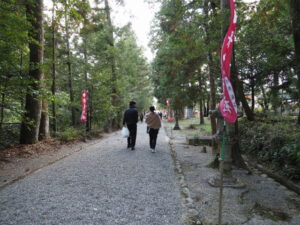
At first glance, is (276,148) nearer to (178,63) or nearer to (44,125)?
(178,63)

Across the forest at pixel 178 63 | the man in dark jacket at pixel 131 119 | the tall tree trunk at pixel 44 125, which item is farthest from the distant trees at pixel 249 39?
the tall tree trunk at pixel 44 125

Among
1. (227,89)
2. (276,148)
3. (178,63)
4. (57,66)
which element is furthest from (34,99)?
(276,148)

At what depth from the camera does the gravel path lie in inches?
122

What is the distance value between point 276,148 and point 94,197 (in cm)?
522

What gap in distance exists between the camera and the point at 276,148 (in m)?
6.07

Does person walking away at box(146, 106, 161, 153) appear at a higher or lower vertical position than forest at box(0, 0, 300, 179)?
lower

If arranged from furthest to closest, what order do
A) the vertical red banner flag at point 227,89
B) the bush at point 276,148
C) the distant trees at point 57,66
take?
the distant trees at point 57,66 → the bush at point 276,148 → the vertical red banner flag at point 227,89

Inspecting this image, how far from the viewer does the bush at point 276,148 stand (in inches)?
192

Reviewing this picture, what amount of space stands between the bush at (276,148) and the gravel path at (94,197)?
2787mm

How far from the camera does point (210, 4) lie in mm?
7887

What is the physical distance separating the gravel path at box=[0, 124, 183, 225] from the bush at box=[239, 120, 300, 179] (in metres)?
2.79

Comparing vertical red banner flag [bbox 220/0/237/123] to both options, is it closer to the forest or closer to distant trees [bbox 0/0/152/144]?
the forest

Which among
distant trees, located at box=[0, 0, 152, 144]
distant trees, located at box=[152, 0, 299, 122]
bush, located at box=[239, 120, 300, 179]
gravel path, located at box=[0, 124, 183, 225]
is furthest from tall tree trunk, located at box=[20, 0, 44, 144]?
bush, located at box=[239, 120, 300, 179]

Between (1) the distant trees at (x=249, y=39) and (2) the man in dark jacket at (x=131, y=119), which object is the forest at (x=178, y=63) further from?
(2) the man in dark jacket at (x=131, y=119)
